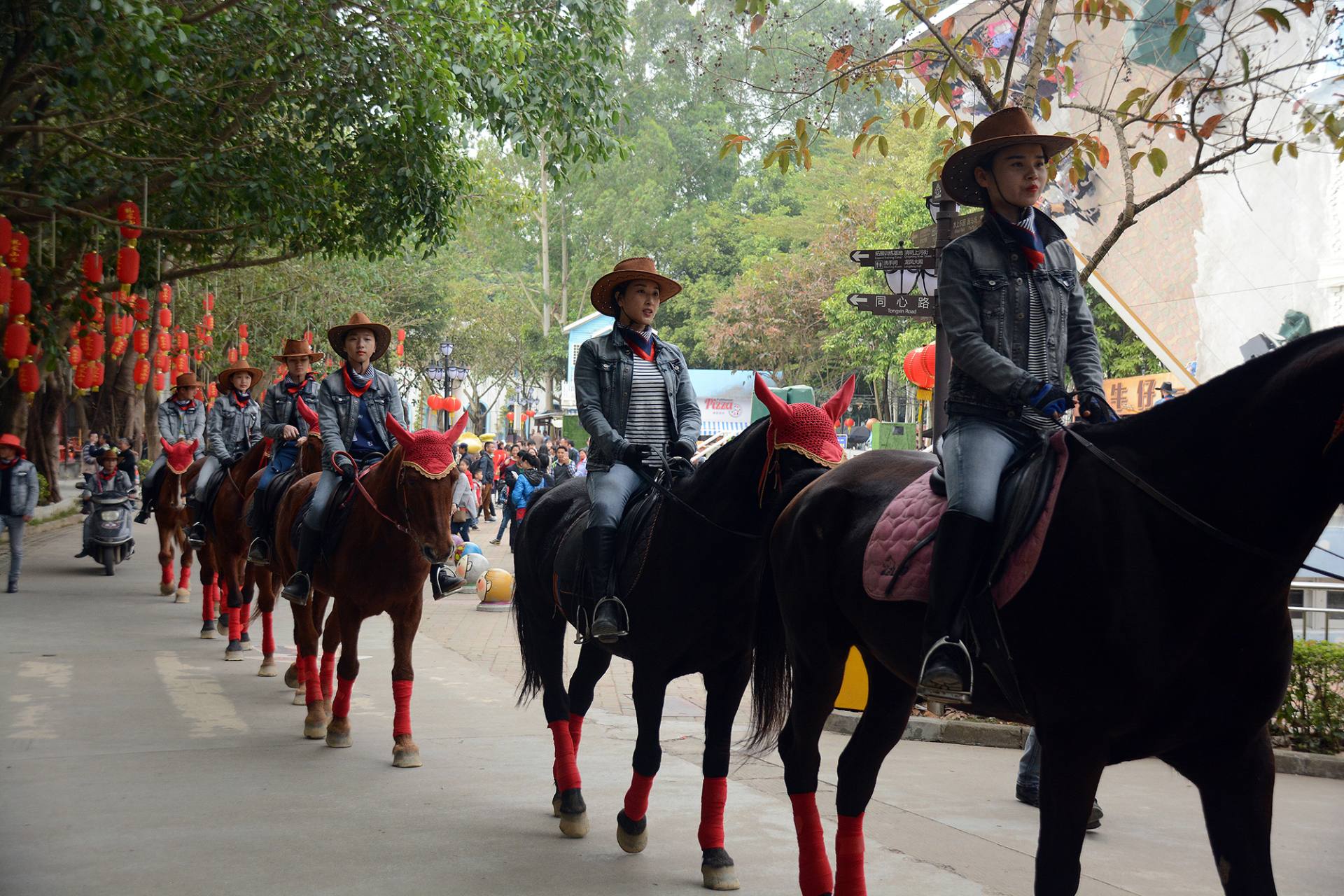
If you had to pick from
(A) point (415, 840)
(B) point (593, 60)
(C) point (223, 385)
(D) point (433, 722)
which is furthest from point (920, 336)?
(A) point (415, 840)

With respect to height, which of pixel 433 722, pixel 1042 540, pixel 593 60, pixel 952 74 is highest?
pixel 593 60

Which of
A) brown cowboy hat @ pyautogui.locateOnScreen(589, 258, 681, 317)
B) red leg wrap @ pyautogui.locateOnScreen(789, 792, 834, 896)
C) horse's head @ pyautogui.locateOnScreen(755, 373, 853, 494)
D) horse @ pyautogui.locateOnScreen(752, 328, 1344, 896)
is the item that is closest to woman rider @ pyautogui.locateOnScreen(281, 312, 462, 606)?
brown cowboy hat @ pyautogui.locateOnScreen(589, 258, 681, 317)

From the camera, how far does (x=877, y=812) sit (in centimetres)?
648

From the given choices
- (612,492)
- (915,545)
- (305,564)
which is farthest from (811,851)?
(305,564)

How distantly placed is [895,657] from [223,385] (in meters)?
10.4

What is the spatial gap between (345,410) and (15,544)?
9667mm

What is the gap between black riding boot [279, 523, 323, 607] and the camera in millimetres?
8000

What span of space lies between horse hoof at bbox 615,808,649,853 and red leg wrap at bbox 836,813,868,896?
4.15 ft

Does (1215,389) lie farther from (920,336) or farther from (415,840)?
(920,336)

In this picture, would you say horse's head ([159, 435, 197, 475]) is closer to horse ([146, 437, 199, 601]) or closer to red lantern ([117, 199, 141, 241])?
horse ([146, 437, 199, 601])

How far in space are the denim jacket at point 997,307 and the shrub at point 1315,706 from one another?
5.01m

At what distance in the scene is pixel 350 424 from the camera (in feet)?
27.6

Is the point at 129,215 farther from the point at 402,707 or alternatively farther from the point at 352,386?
the point at 402,707

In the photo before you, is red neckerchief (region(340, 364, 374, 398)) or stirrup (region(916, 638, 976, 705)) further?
red neckerchief (region(340, 364, 374, 398))
